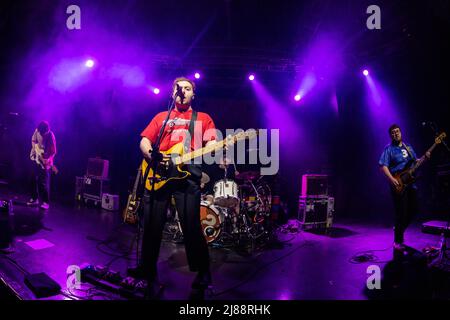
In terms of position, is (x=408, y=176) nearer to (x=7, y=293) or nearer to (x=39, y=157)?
(x=7, y=293)

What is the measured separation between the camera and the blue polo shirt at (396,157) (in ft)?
16.9

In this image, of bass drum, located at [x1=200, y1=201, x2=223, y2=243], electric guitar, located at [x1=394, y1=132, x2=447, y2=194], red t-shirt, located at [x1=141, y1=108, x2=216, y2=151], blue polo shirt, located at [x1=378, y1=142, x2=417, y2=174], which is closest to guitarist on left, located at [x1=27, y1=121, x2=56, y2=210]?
bass drum, located at [x1=200, y1=201, x2=223, y2=243]

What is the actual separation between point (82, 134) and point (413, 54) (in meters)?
10.6

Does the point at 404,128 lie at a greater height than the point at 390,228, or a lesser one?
greater

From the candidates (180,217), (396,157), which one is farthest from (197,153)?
(396,157)

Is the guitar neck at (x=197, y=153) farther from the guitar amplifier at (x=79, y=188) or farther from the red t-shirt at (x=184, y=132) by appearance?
the guitar amplifier at (x=79, y=188)

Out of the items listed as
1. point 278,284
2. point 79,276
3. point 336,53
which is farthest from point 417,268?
point 336,53

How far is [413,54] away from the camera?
27.0 ft

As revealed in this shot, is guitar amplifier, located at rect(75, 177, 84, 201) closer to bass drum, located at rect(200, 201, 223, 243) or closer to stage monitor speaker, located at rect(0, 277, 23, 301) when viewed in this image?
bass drum, located at rect(200, 201, 223, 243)

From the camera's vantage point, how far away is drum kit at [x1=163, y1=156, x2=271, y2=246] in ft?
17.2

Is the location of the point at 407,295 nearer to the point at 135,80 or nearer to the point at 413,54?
the point at 413,54

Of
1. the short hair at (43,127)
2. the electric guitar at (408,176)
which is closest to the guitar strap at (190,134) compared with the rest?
the electric guitar at (408,176)

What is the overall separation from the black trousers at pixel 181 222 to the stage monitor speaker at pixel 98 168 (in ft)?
19.8
